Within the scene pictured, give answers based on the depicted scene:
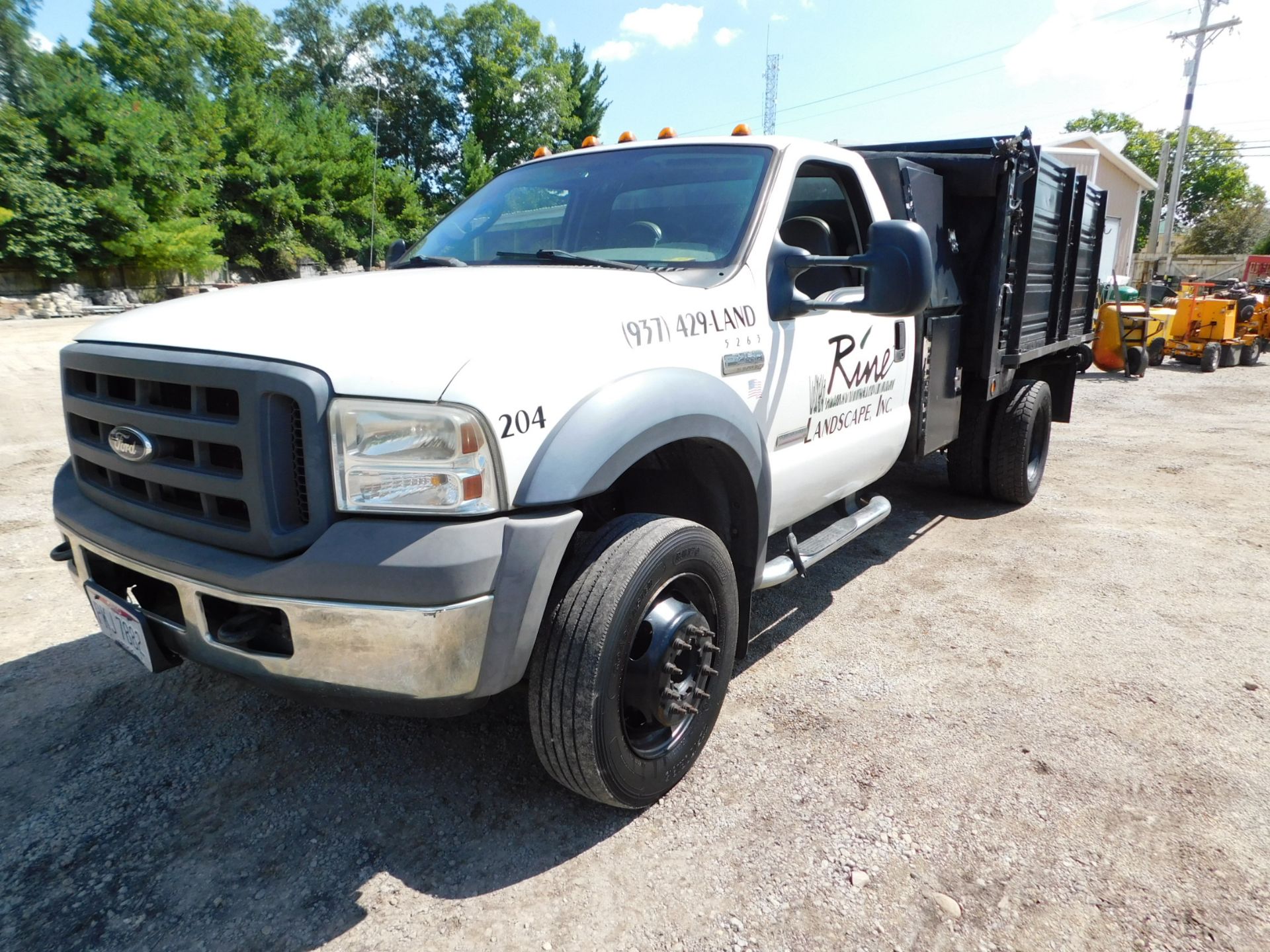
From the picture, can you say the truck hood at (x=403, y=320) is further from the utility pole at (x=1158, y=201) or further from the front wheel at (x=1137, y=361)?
the utility pole at (x=1158, y=201)

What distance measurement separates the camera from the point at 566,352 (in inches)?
79.3

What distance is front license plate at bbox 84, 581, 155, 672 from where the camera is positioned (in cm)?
210

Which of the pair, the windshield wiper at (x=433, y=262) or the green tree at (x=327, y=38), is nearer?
the windshield wiper at (x=433, y=262)

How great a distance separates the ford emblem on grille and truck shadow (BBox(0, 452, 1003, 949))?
108 cm

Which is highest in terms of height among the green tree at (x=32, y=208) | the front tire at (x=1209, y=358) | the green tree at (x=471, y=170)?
the green tree at (x=471, y=170)

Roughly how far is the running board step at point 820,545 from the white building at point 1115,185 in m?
29.5

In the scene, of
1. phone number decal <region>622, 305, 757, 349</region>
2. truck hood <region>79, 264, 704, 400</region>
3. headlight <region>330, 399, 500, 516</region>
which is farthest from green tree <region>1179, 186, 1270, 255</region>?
headlight <region>330, 399, 500, 516</region>

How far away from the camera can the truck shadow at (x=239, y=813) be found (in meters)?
2.02

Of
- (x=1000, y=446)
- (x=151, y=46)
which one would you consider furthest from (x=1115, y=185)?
(x=151, y=46)

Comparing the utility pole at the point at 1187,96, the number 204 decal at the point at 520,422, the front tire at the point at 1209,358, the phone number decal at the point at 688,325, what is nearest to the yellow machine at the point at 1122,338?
the front tire at the point at 1209,358

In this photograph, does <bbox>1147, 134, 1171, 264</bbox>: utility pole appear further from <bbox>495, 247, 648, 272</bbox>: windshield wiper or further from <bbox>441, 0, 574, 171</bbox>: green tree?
<bbox>495, 247, 648, 272</bbox>: windshield wiper

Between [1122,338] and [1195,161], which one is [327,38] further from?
[1195,161]

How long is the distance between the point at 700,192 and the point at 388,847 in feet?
7.83

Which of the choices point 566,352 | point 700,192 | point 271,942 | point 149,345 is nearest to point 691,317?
point 566,352
